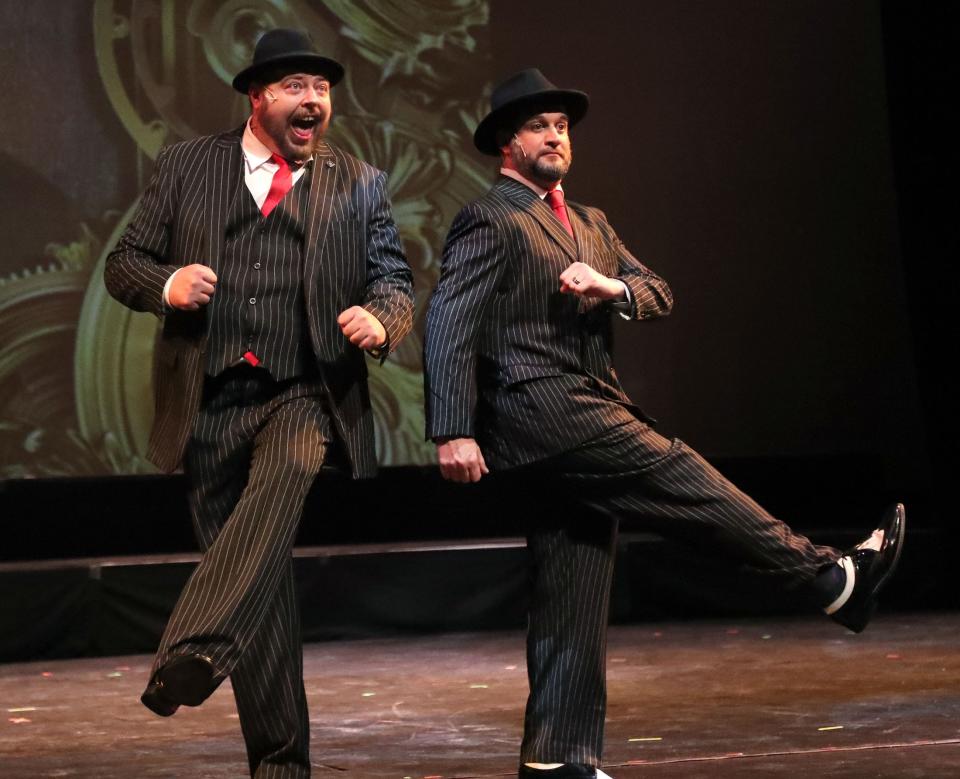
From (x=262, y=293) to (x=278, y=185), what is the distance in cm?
21

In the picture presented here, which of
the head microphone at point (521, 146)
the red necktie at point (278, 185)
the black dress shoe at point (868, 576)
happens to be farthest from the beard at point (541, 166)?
the black dress shoe at point (868, 576)

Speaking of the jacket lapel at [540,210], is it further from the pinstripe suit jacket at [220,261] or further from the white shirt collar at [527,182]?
the pinstripe suit jacket at [220,261]

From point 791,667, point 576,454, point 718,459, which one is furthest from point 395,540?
point 576,454

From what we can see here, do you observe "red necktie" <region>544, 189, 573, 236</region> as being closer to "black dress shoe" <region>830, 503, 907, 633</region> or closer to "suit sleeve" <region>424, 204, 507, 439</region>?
"suit sleeve" <region>424, 204, 507, 439</region>

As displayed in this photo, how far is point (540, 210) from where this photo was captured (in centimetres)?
321

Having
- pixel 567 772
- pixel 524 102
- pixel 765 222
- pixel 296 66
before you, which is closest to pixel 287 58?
pixel 296 66

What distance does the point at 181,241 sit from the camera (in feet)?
9.73

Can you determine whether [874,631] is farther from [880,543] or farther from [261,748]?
[261,748]

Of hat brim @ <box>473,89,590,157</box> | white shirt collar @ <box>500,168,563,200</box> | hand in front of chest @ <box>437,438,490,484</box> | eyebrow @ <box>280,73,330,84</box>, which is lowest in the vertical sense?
hand in front of chest @ <box>437,438,490,484</box>

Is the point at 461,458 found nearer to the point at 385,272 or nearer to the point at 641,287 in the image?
the point at 385,272

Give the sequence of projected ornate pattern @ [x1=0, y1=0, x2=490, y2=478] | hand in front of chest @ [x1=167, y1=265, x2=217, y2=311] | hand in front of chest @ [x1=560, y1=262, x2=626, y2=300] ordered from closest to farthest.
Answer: hand in front of chest @ [x1=167, y1=265, x2=217, y2=311], hand in front of chest @ [x1=560, y1=262, x2=626, y2=300], projected ornate pattern @ [x1=0, y1=0, x2=490, y2=478]

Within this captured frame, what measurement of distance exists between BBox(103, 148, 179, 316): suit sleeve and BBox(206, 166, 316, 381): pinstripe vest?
12 centimetres

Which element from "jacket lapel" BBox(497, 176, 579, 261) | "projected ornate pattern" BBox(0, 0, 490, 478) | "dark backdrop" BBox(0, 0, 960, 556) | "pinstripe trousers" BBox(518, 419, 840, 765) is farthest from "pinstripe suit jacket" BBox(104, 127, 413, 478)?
"dark backdrop" BBox(0, 0, 960, 556)

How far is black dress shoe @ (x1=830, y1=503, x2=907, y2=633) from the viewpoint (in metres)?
3.04
